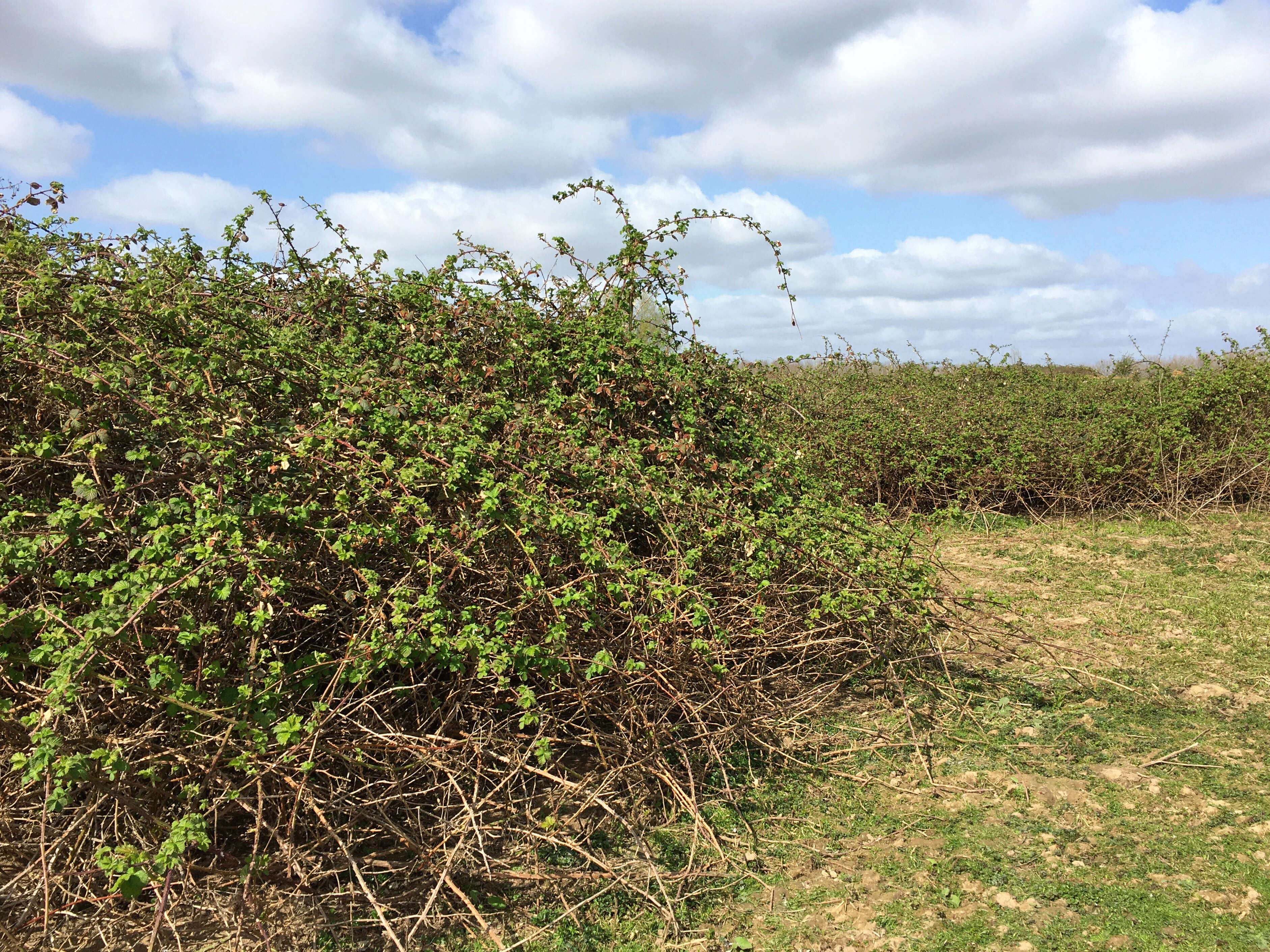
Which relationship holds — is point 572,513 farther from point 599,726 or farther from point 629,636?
point 599,726

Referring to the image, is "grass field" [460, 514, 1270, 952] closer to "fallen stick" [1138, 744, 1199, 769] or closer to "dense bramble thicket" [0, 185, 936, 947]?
"fallen stick" [1138, 744, 1199, 769]

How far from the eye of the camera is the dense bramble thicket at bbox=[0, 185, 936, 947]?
106 inches

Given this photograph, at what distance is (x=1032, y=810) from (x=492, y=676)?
2186 millimetres

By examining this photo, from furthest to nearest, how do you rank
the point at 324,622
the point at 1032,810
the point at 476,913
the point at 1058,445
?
1. the point at 1058,445
2. the point at 1032,810
3. the point at 324,622
4. the point at 476,913

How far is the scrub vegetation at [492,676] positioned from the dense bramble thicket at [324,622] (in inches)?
0.8

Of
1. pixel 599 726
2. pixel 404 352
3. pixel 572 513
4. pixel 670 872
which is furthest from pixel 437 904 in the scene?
pixel 404 352

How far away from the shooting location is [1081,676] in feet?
15.4

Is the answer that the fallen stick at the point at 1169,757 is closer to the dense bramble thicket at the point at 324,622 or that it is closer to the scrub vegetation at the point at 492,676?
the scrub vegetation at the point at 492,676

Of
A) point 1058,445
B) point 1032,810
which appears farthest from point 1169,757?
point 1058,445

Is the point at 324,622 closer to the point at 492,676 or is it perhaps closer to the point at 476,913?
the point at 492,676

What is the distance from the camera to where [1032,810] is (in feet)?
11.5

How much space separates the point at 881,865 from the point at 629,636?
4.08 feet

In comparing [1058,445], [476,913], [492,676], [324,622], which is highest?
[1058,445]

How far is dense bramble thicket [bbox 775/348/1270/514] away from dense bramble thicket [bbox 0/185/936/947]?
181 inches
